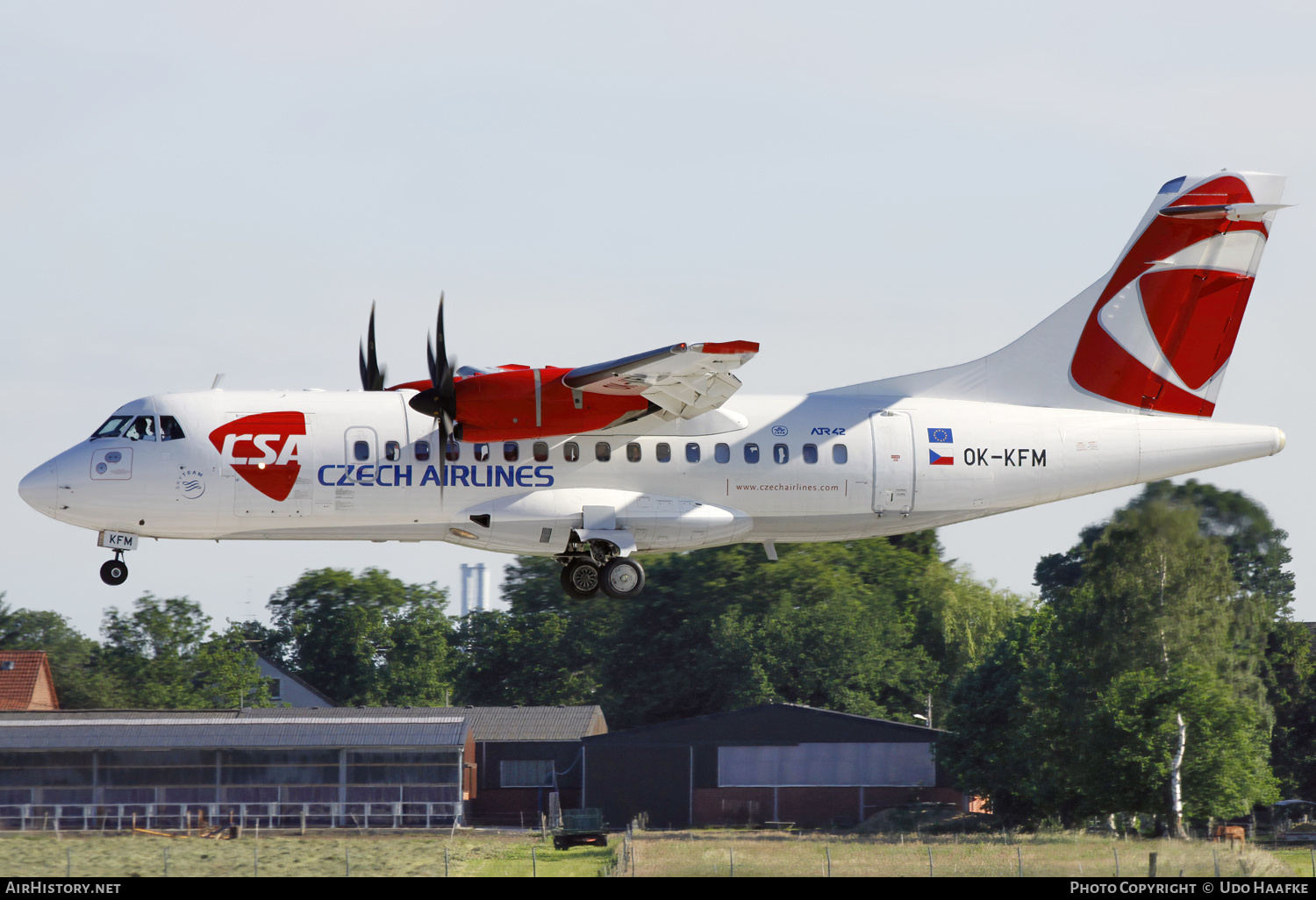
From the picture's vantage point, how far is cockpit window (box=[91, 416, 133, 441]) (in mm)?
24547

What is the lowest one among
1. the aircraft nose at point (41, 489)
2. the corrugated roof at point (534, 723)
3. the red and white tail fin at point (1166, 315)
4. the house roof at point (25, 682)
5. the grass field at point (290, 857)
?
the grass field at point (290, 857)

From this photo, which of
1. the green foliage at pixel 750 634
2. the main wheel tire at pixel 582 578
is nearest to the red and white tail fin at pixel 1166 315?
the main wheel tire at pixel 582 578

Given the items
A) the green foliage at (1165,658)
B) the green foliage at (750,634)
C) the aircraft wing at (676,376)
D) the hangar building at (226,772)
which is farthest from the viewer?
the green foliage at (750,634)

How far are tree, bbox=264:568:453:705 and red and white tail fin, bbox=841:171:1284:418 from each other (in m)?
45.1

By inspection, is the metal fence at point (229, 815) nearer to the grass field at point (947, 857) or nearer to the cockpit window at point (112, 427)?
the grass field at point (947, 857)

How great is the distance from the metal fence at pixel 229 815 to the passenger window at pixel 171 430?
23.4 meters

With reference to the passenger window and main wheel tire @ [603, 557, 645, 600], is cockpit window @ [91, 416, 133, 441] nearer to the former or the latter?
the passenger window

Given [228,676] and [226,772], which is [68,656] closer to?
[228,676]

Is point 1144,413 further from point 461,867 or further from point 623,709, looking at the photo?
point 623,709

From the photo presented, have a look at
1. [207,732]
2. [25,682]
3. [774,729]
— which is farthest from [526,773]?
[25,682]

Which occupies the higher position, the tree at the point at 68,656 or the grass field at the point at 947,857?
the tree at the point at 68,656

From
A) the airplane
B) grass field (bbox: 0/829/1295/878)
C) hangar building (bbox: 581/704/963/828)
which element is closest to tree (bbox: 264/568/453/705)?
hangar building (bbox: 581/704/963/828)

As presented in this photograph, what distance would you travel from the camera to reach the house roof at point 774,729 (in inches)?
1983
